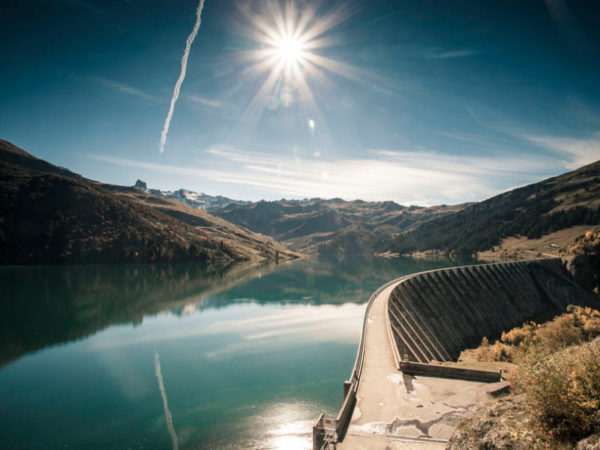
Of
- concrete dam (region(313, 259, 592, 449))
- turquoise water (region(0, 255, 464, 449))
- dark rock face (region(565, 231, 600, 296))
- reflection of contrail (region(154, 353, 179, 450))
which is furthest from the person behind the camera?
dark rock face (region(565, 231, 600, 296))

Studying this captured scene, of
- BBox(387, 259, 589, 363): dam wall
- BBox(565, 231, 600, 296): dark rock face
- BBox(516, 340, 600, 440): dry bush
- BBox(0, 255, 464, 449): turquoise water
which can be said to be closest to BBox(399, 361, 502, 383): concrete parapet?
BBox(0, 255, 464, 449): turquoise water

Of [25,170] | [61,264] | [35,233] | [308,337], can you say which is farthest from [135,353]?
[25,170]

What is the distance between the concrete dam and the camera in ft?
47.2

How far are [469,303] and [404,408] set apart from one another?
4367 centimetres

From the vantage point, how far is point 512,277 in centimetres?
6550

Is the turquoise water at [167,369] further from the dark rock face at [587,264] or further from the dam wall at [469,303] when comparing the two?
the dark rock face at [587,264]

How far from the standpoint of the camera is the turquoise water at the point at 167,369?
2083 centimetres

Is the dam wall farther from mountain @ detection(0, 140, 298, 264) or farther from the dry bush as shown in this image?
mountain @ detection(0, 140, 298, 264)

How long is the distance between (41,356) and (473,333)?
188 feet

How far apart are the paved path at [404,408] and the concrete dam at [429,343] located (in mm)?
47

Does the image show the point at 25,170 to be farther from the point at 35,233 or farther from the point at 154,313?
the point at 154,313

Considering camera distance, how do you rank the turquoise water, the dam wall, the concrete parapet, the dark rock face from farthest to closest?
the dark rock face, the dam wall, the turquoise water, the concrete parapet

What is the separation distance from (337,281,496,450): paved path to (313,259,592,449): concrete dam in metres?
0.05

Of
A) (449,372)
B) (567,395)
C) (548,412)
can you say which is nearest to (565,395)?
(567,395)
